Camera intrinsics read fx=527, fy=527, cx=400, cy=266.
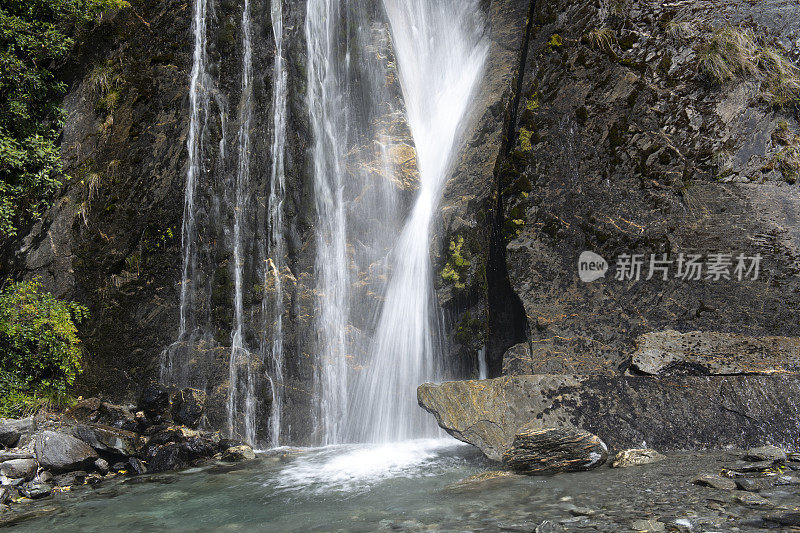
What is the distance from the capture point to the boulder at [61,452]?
21.8 feet

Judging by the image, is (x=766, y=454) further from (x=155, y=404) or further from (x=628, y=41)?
(x=155, y=404)

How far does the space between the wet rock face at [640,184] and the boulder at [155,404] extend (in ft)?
18.7

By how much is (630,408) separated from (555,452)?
110 centimetres

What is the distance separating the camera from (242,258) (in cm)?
936

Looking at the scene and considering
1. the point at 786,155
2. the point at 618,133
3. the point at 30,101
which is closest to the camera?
the point at 786,155

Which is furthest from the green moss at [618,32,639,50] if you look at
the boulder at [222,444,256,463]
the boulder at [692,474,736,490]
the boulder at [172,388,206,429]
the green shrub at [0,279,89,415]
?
the green shrub at [0,279,89,415]

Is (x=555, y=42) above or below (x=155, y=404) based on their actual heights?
above

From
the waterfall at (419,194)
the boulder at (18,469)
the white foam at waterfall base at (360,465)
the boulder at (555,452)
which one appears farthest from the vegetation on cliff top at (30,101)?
the boulder at (555,452)

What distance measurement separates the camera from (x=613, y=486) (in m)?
4.36

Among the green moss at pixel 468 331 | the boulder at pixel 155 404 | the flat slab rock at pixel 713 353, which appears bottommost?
the boulder at pixel 155 404

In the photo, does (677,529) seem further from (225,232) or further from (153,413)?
(225,232)

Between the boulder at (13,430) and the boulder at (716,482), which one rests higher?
the boulder at (13,430)

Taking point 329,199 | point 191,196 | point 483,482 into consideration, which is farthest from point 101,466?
point 329,199
